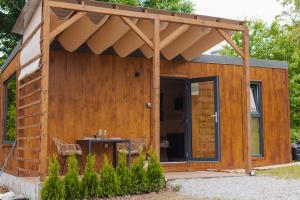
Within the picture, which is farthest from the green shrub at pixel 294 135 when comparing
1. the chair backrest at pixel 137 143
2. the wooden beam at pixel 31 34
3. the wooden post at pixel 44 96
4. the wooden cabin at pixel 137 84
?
the wooden post at pixel 44 96

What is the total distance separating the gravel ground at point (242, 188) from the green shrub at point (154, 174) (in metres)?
0.34

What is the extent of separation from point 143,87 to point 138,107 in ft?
1.44

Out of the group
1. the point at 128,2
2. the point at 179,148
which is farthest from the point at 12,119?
the point at 128,2

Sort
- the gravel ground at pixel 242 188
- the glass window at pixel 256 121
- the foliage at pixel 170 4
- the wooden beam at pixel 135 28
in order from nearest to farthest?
1. the gravel ground at pixel 242 188
2. the wooden beam at pixel 135 28
3. the glass window at pixel 256 121
4. the foliage at pixel 170 4

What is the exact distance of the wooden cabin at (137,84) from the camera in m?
7.11

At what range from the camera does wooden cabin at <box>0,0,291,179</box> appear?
23.3 ft

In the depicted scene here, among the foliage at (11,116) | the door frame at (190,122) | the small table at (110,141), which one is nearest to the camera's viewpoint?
the small table at (110,141)

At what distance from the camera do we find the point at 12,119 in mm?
13547

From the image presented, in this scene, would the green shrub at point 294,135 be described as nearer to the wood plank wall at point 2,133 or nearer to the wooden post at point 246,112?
the wooden post at point 246,112

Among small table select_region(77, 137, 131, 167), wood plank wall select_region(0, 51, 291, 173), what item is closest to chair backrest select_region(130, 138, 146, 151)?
wood plank wall select_region(0, 51, 291, 173)

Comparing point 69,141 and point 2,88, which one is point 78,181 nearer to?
point 69,141

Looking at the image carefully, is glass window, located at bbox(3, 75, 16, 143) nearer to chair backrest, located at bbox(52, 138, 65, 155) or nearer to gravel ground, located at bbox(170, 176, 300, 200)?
chair backrest, located at bbox(52, 138, 65, 155)

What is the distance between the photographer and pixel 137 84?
9.11m

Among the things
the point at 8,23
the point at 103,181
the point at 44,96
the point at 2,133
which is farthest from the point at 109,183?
the point at 8,23
